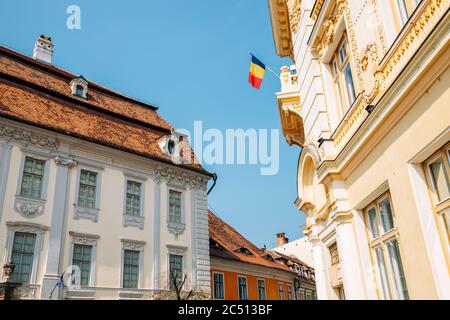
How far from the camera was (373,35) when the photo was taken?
6.23 m

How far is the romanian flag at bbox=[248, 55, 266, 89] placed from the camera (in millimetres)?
13828

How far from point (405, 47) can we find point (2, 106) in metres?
16.3

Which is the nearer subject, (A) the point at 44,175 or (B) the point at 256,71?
(B) the point at 256,71

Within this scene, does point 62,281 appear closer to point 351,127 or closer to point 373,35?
point 351,127

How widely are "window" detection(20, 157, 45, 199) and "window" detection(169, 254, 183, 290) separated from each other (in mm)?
7001

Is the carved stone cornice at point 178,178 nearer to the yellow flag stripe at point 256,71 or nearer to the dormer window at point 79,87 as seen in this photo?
the dormer window at point 79,87

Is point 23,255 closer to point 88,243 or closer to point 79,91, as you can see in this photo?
point 88,243

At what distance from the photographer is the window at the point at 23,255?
1539 cm

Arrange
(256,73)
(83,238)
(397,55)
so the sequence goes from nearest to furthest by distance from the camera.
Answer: (397,55) < (256,73) < (83,238)

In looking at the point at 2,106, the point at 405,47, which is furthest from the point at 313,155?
the point at 2,106

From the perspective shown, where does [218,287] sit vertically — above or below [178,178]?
below

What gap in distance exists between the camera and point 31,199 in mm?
16453

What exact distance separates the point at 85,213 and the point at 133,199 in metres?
2.66

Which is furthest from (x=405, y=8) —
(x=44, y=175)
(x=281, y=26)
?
(x=44, y=175)
